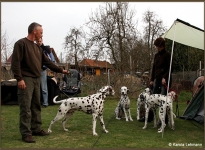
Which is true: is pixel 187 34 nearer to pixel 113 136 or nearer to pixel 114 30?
pixel 113 136

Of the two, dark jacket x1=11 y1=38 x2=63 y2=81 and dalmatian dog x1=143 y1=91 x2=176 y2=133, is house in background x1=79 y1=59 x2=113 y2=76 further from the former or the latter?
dark jacket x1=11 y1=38 x2=63 y2=81

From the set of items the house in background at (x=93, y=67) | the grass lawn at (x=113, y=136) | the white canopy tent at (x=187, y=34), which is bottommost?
the grass lawn at (x=113, y=136)

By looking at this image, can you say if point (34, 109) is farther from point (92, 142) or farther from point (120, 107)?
point (120, 107)

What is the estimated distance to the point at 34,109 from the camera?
5.89m

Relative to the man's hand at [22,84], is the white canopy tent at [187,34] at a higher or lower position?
higher

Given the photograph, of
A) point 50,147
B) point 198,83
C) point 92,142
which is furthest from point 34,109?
point 198,83

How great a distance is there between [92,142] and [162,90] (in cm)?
270

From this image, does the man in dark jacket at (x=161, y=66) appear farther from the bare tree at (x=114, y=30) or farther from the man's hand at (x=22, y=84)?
the bare tree at (x=114, y=30)

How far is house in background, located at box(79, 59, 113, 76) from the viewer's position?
17.0 meters

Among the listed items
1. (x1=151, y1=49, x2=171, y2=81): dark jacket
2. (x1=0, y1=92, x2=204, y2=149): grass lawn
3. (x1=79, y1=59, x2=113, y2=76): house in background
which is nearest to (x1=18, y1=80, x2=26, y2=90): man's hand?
(x1=0, y1=92, x2=204, y2=149): grass lawn

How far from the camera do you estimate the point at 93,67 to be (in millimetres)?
19625

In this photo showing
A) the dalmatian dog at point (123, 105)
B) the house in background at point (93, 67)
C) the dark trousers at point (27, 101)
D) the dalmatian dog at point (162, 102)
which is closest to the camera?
the dark trousers at point (27, 101)

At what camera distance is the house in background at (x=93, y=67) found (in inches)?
669

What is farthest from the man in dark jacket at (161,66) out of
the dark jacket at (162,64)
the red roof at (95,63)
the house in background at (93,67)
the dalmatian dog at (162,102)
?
the red roof at (95,63)
